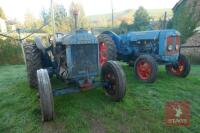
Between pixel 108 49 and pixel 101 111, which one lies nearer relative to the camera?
pixel 101 111

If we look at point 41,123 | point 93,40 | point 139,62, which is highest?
point 93,40

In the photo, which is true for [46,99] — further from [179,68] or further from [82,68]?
[179,68]

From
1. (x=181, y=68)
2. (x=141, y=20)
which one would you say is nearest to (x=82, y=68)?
(x=181, y=68)

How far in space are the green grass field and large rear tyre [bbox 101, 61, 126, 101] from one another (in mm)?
167

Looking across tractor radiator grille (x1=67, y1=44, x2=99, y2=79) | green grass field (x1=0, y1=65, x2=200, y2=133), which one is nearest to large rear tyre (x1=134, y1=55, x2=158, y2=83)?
green grass field (x1=0, y1=65, x2=200, y2=133)

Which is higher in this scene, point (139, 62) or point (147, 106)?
point (139, 62)

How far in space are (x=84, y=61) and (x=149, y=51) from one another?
2.78 metres

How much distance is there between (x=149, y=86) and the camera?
4.84m

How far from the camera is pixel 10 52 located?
32.9ft

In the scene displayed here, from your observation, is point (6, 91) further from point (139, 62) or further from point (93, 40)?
point (139, 62)

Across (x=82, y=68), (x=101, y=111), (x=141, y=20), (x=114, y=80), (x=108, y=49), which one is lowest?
(x=101, y=111)

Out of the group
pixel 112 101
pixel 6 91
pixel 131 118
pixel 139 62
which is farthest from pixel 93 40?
pixel 6 91

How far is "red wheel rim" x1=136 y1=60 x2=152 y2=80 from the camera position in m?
5.14

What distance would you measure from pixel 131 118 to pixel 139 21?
67.3 feet
